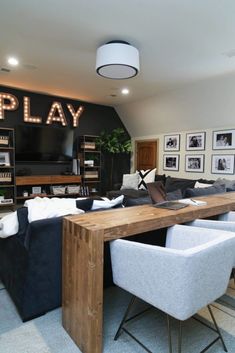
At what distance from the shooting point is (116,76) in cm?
332

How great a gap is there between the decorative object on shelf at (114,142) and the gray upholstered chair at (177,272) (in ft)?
17.0

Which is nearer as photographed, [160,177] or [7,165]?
[7,165]

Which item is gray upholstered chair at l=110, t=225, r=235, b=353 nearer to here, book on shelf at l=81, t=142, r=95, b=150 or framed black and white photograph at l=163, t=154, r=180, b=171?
framed black and white photograph at l=163, t=154, r=180, b=171

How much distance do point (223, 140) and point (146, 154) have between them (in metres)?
2.27

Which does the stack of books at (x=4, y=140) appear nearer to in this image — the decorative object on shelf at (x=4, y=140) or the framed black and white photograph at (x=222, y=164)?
the decorative object on shelf at (x=4, y=140)

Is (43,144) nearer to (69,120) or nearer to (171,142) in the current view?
(69,120)

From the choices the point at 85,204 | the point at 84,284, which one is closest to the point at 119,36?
the point at 85,204

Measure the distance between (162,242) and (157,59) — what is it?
2717 mm

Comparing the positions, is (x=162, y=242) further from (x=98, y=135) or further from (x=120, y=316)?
(x=98, y=135)

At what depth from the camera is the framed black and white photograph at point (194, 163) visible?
5.64 meters

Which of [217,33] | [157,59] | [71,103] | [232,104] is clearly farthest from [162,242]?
[71,103]

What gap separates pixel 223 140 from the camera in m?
5.18

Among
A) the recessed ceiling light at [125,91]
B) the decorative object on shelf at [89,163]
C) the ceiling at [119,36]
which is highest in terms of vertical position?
the recessed ceiling light at [125,91]

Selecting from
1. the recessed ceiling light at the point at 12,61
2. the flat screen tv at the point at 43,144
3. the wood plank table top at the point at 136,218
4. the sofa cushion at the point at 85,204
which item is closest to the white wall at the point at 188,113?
the flat screen tv at the point at 43,144
